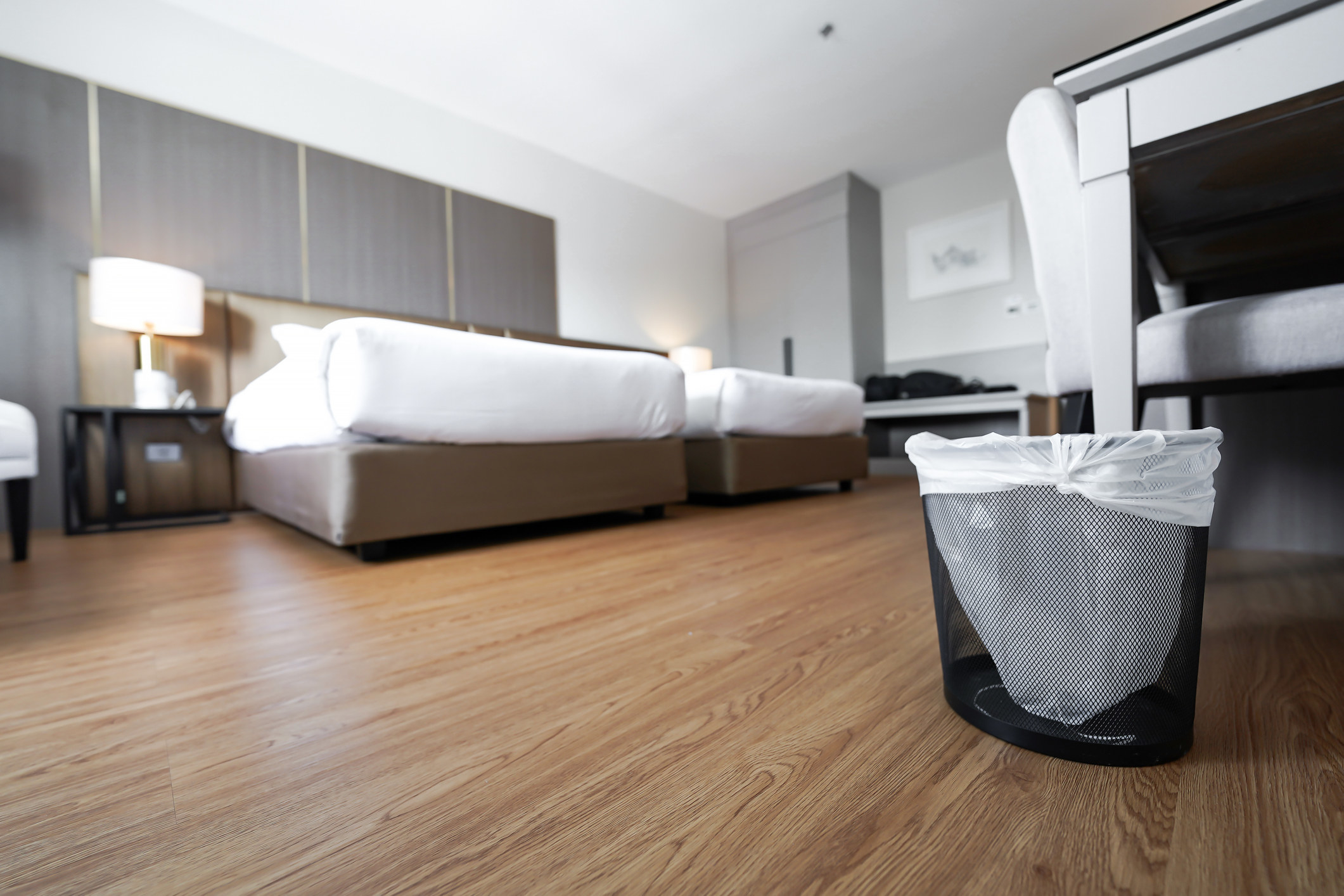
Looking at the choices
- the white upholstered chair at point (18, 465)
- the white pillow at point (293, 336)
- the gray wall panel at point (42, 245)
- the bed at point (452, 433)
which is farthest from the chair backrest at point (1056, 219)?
the gray wall panel at point (42, 245)

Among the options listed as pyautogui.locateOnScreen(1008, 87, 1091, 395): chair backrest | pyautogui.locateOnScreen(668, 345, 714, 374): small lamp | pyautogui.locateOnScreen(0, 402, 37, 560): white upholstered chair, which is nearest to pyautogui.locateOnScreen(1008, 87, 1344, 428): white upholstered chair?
pyautogui.locateOnScreen(1008, 87, 1091, 395): chair backrest

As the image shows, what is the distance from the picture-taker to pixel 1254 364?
0.83 meters

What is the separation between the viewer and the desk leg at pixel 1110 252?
0.80 metres

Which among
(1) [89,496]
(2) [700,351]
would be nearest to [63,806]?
(1) [89,496]

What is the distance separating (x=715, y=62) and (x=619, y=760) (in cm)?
393

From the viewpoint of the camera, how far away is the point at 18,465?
4.29 ft

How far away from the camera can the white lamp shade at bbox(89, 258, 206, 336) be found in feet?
7.21

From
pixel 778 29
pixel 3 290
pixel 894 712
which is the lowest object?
pixel 894 712

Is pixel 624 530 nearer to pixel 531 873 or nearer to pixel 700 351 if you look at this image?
pixel 531 873

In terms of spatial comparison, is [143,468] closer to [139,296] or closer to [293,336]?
[139,296]

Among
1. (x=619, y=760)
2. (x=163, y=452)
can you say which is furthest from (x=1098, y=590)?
(x=163, y=452)

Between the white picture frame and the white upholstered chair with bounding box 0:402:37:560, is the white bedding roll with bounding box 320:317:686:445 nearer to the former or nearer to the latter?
the white upholstered chair with bounding box 0:402:37:560

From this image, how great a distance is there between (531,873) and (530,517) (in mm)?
1382

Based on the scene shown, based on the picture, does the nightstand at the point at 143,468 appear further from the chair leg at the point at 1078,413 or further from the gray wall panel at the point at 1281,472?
the gray wall panel at the point at 1281,472
